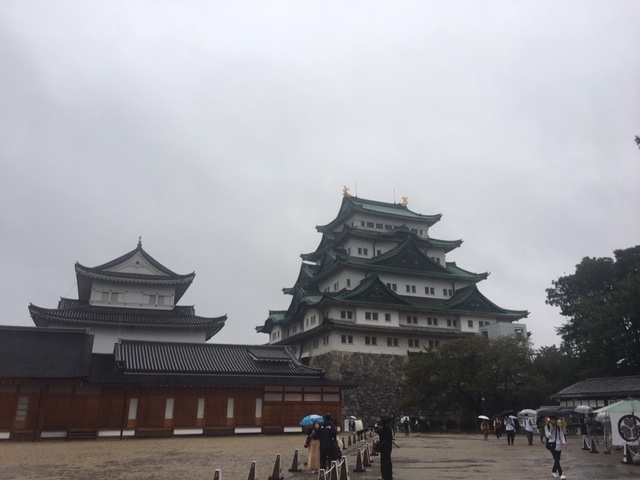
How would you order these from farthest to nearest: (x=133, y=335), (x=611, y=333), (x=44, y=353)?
1. (x=133, y=335)
2. (x=611, y=333)
3. (x=44, y=353)

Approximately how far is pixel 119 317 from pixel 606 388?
37.6m

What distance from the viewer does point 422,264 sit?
2098 inches

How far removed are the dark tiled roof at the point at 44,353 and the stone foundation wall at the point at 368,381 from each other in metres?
20.4

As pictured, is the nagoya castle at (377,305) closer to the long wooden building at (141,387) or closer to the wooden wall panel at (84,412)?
the long wooden building at (141,387)

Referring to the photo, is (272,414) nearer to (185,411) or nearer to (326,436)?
(185,411)

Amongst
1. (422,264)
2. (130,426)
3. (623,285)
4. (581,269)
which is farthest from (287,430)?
(581,269)

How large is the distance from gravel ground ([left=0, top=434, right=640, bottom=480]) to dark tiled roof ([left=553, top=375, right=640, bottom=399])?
1214cm

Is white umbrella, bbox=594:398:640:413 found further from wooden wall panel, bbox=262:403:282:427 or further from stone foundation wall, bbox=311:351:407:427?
stone foundation wall, bbox=311:351:407:427

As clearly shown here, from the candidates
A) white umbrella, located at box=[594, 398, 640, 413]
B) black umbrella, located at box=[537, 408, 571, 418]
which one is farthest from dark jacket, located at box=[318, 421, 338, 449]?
black umbrella, located at box=[537, 408, 571, 418]

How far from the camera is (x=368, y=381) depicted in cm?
4309

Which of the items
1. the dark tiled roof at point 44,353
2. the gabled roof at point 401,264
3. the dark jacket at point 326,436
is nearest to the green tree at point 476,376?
the gabled roof at point 401,264

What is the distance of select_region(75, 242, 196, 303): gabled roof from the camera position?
143ft

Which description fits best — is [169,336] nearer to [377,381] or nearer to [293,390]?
[293,390]

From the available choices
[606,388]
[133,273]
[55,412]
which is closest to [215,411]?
[55,412]
